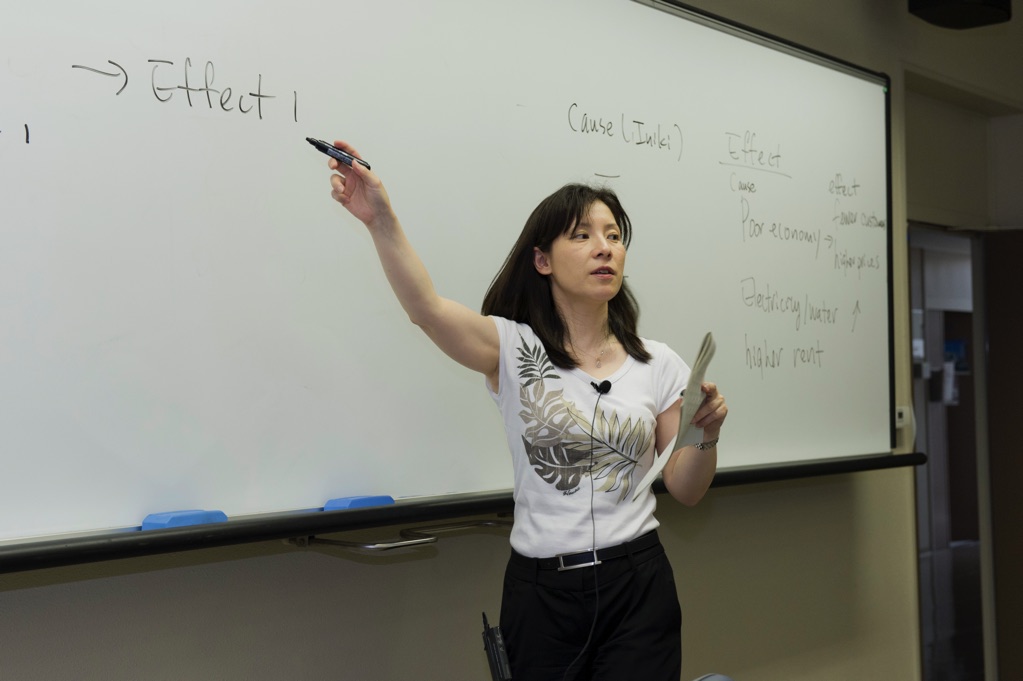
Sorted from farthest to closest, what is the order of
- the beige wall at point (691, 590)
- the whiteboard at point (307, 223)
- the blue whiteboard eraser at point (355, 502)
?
the blue whiteboard eraser at point (355, 502)
the beige wall at point (691, 590)
the whiteboard at point (307, 223)

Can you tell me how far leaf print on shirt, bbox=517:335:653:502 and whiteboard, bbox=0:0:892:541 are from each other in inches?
17.0

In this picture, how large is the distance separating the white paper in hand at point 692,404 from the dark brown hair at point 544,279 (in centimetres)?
21

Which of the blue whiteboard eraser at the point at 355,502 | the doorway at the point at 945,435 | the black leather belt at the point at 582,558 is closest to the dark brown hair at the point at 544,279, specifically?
the black leather belt at the point at 582,558

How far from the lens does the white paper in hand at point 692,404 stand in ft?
3.87

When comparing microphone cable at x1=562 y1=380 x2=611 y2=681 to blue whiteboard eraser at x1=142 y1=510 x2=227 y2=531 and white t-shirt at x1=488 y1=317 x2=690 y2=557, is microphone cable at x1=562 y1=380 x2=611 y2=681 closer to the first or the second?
white t-shirt at x1=488 y1=317 x2=690 y2=557

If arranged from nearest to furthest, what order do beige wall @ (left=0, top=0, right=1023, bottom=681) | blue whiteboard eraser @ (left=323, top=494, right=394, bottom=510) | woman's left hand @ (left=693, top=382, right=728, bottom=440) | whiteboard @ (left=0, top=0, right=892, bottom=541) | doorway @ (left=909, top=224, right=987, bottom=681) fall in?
woman's left hand @ (left=693, top=382, right=728, bottom=440) < whiteboard @ (left=0, top=0, right=892, bottom=541) < beige wall @ (left=0, top=0, right=1023, bottom=681) < blue whiteboard eraser @ (left=323, top=494, right=394, bottom=510) < doorway @ (left=909, top=224, right=987, bottom=681)

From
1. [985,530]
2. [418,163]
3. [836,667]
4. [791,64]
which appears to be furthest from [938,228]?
[418,163]

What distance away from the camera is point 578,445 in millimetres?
1385

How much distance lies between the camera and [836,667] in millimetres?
2791

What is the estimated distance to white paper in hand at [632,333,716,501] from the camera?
1.18m

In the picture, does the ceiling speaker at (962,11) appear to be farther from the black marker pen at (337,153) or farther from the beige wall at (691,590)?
the black marker pen at (337,153)

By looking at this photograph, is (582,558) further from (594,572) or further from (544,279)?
(544,279)

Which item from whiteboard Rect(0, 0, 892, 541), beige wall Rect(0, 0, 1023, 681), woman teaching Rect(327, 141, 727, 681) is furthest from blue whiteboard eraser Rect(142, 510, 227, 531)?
woman teaching Rect(327, 141, 727, 681)

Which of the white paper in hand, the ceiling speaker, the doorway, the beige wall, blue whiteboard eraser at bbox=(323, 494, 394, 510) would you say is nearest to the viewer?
the white paper in hand
